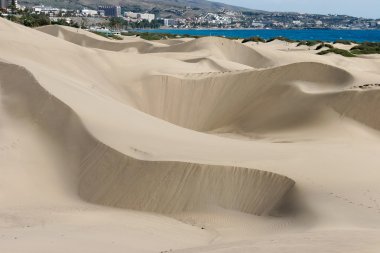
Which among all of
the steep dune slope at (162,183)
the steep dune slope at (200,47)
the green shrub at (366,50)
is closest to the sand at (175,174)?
the steep dune slope at (162,183)

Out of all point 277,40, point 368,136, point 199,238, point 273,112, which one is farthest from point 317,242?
point 277,40

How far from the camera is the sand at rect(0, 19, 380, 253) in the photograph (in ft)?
34.7

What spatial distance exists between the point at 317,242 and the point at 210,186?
5041mm

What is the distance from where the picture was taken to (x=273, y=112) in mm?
23891

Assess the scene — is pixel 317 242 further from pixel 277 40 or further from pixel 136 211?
pixel 277 40

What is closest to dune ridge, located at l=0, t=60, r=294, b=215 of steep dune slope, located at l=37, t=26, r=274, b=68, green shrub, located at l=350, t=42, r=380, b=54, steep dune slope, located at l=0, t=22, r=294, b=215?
steep dune slope, located at l=0, t=22, r=294, b=215

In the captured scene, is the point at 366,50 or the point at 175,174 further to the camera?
the point at 366,50

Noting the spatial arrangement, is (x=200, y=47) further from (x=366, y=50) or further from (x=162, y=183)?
(x=162, y=183)

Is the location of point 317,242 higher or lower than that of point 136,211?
higher

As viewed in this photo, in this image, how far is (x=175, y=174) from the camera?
13578 millimetres

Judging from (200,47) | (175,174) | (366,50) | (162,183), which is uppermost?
(175,174)

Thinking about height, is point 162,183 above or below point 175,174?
below

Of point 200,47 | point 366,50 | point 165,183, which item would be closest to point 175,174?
point 165,183

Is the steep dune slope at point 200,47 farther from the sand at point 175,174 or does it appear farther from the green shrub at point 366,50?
the sand at point 175,174
